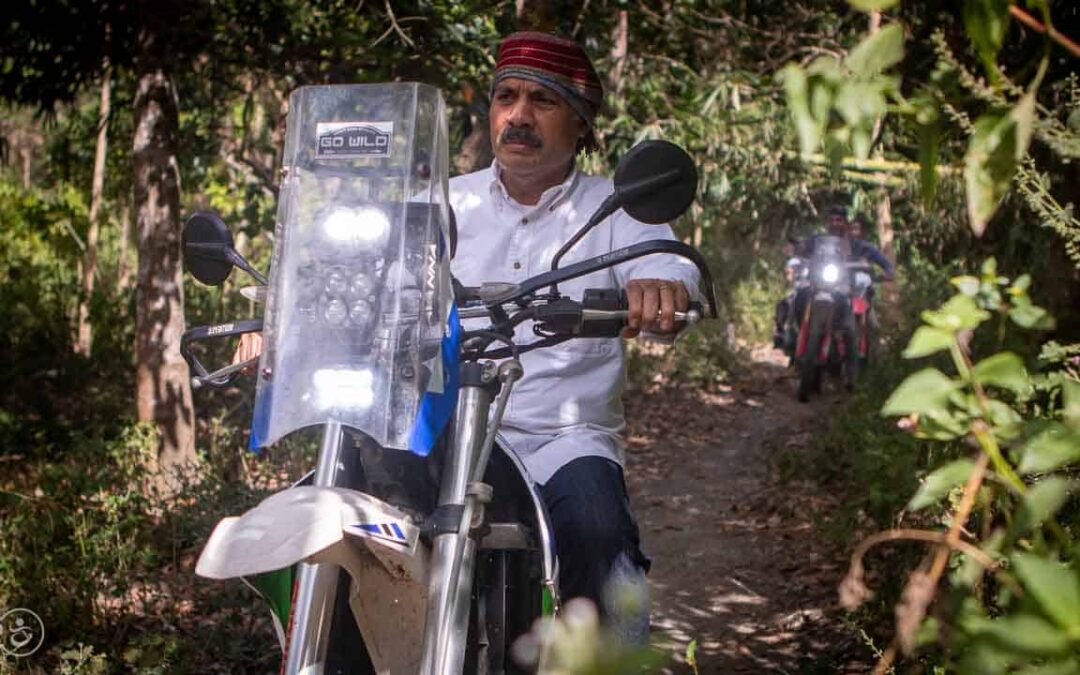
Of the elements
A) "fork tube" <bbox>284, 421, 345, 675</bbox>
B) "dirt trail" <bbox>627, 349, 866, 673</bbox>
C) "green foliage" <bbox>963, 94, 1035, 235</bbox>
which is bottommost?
"dirt trail" <bbox>627, 349, 866, 673</bbox>

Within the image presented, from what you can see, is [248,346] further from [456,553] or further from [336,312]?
[456,553]

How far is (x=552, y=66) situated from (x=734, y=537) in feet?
14.7

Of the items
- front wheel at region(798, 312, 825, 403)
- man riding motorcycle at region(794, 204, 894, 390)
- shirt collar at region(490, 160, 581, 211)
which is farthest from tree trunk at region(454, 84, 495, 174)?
man riding motorcycle at region(794, 204, 894, 390)

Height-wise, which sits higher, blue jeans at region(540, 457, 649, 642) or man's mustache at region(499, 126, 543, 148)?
man's mustache at region(499, 126, 543, 148)

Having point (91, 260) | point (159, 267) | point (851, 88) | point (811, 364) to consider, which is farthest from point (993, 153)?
point (811, 364)

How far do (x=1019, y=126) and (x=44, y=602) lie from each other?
4661 mm

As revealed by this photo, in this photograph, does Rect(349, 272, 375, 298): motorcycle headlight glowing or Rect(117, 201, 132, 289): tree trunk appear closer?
Rect(349, 272, 375, 298): motorcycle headlight glowing

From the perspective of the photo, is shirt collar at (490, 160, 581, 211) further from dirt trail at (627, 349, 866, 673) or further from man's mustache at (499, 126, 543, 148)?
dirt trail at (627, 349, 866, 673)

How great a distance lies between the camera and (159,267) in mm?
7297

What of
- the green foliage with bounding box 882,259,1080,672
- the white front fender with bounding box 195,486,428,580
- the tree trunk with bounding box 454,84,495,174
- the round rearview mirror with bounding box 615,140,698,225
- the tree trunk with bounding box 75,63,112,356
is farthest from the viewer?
the tree trunk with bounding box 75,63,112,356

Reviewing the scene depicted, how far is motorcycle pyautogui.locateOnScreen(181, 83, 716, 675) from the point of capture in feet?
6.95

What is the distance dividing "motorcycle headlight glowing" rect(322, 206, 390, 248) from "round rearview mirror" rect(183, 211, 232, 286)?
2.01 ft

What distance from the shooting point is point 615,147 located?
31.1ft

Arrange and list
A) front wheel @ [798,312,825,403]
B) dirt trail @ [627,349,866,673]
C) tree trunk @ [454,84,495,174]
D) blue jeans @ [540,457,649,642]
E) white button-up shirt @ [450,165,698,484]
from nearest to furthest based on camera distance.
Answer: blue jeans @ [540,457,649,642]
white button-up shirt @ [450,165,698,484]
dirt trail @ [627,349,866,673]
tree trunk @ [454,84,495,174]
front wheel @ [798,312,825,403]
